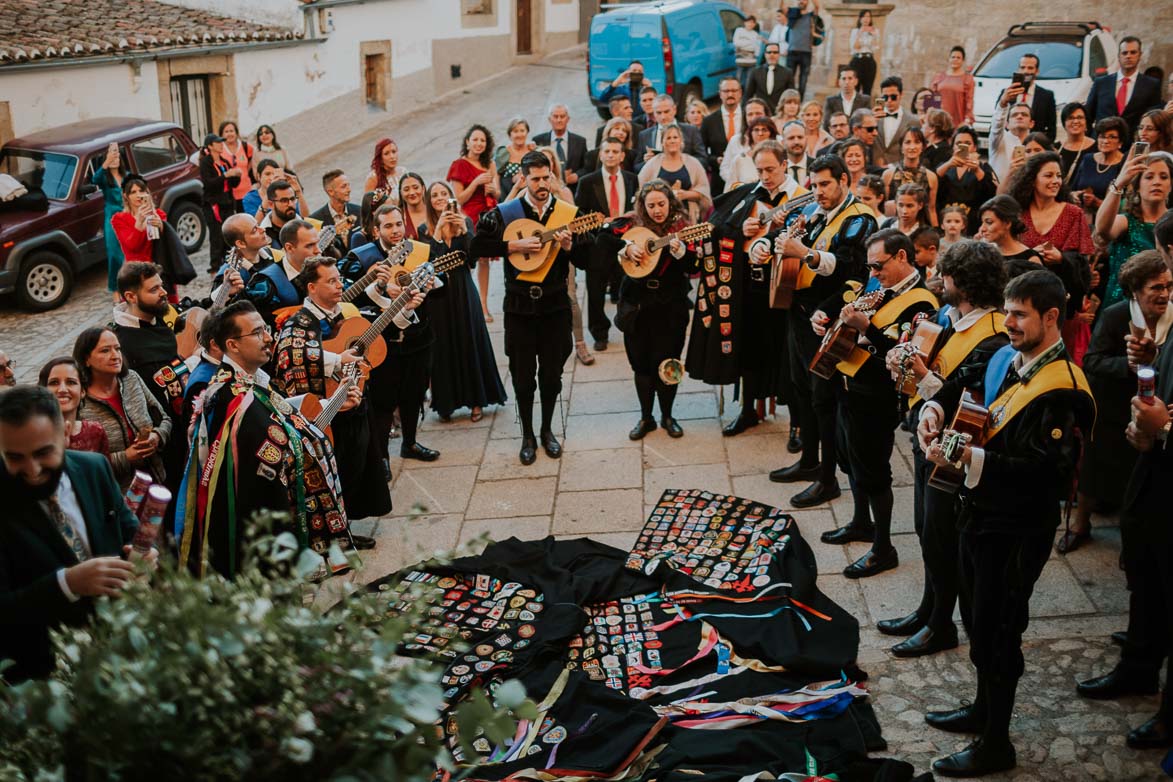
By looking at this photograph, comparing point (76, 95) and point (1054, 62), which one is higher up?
point (1054, 62)

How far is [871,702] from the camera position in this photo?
528cm

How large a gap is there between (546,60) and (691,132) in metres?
17.4

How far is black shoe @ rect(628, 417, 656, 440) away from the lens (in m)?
8.49

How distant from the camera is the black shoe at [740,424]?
27.8 feet

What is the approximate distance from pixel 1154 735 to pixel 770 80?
458 inches

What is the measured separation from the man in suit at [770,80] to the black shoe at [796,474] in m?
8.27

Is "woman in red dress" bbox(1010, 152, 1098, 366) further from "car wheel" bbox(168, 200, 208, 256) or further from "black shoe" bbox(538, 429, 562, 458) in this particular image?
"car wheel" bbox(168, 200, 208, 256)

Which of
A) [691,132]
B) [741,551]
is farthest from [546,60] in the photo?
[741,551]

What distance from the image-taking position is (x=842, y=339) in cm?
611

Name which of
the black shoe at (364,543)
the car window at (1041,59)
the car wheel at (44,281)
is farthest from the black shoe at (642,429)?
the car window at (1041,59)

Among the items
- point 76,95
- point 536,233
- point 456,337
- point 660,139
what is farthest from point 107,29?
point 536,233

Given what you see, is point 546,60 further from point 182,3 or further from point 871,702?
point 871,702

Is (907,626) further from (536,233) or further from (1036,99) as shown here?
(1036,99)

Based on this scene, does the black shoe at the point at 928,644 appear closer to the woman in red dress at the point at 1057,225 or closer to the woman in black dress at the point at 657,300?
the woman in red dress at the point at 1057,225
